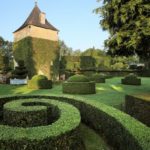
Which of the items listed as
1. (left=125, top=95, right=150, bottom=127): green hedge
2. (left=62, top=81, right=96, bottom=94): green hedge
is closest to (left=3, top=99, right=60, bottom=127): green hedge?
(left=125, top=95, right=150, bottom=127): green hedge

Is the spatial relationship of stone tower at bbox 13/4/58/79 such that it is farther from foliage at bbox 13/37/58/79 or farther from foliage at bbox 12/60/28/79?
foliage at bbox 12/60/28/79

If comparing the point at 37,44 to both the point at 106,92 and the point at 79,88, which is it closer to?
the point at 79,88

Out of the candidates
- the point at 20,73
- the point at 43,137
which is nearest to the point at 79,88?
the point at 20,73

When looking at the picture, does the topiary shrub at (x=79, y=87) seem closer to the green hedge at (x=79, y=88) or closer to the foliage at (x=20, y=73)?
the green hedge at (x=79, y=88)

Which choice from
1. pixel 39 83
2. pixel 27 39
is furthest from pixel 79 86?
pixel 27 39

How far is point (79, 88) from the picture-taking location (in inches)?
856

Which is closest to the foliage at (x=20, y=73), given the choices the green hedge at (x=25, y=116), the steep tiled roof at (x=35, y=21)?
the steep tiled roof at (x=35, y=21)

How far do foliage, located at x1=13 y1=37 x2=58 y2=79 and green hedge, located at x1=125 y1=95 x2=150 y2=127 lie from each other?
2840 centimetres

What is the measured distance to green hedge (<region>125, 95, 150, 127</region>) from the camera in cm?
1045

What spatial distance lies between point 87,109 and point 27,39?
3134cm

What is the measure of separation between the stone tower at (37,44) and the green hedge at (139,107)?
93.2 feet

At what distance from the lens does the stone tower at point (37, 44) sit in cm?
4003

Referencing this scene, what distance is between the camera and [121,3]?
49.0ft

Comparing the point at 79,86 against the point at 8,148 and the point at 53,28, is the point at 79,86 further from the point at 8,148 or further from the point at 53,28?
the point at 53,28
